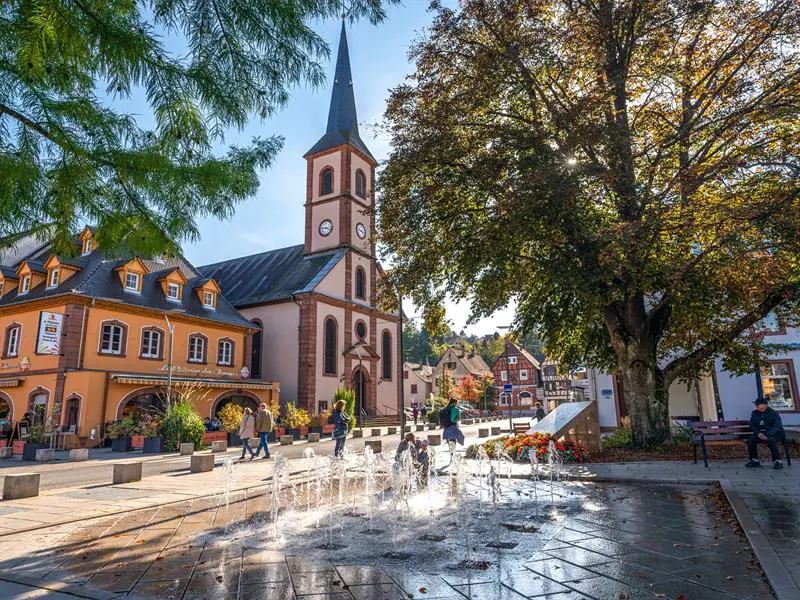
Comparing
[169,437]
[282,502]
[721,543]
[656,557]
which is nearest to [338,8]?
[656,557]

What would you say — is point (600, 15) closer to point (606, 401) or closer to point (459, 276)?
point (459, 276)

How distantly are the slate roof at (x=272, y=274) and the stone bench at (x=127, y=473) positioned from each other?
2286 centimetres

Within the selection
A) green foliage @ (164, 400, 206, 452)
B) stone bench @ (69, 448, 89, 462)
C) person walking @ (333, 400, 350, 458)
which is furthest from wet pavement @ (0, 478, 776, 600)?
green foliage @ (164, 400, 206, 452)

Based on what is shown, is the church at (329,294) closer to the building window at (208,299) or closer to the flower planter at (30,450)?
the building window at (208,299)

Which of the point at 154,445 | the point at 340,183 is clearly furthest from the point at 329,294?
the point at 154,445

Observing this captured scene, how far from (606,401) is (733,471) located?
13654 mm

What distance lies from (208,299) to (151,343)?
17.8ft

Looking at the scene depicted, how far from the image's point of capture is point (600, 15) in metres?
13.2

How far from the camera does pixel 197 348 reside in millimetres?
29891

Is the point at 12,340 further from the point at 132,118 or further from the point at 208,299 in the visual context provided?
the point at 132,118

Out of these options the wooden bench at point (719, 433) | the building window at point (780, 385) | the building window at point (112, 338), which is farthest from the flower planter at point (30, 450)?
the building window at point (780, 385)

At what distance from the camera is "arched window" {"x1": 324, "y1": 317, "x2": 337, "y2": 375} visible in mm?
35878

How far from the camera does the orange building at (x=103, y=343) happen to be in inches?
927

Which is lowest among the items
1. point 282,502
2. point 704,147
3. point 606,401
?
point 282,502
